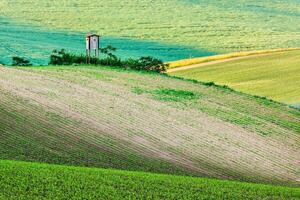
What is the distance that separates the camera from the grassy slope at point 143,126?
19516mm

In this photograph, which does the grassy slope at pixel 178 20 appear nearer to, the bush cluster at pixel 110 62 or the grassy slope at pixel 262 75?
the grassy slope at pixel 262 75

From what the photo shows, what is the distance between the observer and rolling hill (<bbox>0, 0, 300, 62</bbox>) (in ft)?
175

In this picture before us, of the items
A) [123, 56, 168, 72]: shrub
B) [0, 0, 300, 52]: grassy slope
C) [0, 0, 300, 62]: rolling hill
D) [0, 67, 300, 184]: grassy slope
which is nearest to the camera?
[0, 67, 300, 184]: grassy slope

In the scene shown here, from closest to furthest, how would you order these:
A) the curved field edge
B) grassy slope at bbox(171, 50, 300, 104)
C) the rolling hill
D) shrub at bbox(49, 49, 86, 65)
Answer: shrub at bbox(49, 49, 86, 65)
grassy slope at bbox(171, 50, 300, 104)
the curved field edge
the rolling hill

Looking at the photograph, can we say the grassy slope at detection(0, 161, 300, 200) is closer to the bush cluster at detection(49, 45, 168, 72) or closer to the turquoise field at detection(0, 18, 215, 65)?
the bush cluster at detection(49, 45, 168, 72)

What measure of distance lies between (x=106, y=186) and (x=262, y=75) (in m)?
28.0

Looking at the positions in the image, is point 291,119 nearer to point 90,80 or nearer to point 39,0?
point 90,80

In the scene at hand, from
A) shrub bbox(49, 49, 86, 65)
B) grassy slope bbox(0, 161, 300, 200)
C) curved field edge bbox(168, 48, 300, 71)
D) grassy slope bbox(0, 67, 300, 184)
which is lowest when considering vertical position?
curved field edge bbox(168, 48, 300, 71)

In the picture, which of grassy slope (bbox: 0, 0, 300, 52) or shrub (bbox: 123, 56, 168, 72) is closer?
shrub (bbox: 123, 56, 168, 72)

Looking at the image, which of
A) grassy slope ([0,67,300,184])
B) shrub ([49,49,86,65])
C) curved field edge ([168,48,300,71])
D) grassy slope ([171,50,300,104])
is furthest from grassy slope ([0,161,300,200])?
curved field edge ([168,48,300,71])

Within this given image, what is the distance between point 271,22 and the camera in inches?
2562

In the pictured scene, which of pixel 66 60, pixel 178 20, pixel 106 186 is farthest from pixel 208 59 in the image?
pixel 106 186

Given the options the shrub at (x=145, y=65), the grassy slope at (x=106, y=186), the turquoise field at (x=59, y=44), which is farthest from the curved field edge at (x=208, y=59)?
the grassy slope at (x=106, y=186)

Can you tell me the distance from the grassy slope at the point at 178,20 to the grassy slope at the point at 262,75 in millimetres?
8326
